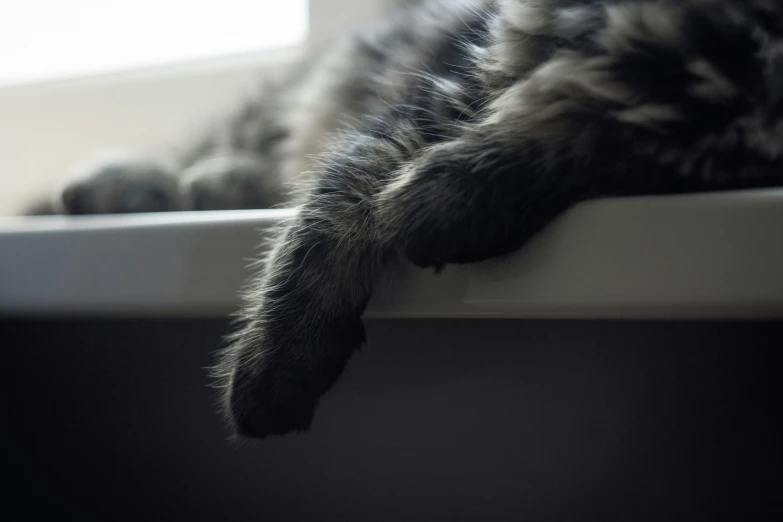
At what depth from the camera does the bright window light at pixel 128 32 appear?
1.62 meters

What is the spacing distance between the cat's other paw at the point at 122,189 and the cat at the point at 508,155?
0.45 metres

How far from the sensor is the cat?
1.52ft

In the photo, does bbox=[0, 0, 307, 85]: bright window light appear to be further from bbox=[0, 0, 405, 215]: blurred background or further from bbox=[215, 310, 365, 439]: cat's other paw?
bbox=[215, 310, 365, 439]: cat's other paw

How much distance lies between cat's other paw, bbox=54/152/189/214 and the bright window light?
0.65m

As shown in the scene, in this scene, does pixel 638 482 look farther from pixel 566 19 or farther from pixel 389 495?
pixel 566 19

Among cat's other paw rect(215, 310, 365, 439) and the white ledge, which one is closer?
the white ledge

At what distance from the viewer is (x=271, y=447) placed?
0.70 meters

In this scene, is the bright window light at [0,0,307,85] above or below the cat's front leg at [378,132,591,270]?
below

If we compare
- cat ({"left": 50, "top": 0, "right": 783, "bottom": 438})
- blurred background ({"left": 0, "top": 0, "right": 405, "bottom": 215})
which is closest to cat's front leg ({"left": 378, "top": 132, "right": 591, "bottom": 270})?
cat ({"left": 50, "top": 0, "right": 783, "bottom": 438})

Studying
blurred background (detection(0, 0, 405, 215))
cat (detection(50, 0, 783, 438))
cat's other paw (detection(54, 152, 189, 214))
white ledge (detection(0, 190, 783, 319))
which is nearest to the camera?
white ledge (detection(0, 190, 783, 319))

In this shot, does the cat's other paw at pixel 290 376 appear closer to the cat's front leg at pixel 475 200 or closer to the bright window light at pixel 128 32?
the cat's front leg at pixel 475 200

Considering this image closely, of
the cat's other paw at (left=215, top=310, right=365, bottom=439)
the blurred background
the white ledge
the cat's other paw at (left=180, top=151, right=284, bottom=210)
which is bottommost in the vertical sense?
the blurred background

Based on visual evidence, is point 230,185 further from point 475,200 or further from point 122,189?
point 475,200

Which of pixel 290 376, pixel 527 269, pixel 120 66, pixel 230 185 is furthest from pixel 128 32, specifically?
pixel 527 269
